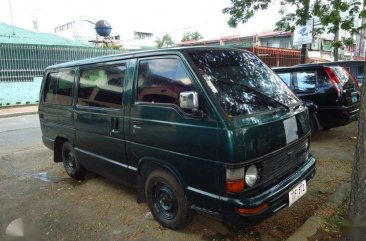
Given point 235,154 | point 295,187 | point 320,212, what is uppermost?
point 235,154

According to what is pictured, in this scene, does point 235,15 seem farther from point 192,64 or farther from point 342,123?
point 192,64

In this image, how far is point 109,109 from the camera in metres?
3.83

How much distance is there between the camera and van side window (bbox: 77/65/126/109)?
3.73 m

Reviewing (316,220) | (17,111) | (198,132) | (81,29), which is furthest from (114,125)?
(81,29)

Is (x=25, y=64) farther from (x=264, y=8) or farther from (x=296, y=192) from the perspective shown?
(x=296, y=192)

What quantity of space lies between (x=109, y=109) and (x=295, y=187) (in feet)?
7.30

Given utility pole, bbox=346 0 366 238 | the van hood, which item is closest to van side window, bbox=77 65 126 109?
the van hood

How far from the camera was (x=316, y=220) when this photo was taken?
3.25 meters

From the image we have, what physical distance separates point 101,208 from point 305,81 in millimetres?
4725

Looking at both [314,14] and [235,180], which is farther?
[314,14]

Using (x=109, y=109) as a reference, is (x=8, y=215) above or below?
below

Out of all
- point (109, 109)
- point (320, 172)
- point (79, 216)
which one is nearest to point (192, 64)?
point (109, 109)

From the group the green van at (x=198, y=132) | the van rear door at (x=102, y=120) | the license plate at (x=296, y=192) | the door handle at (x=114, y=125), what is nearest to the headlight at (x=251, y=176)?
the green van at (x=198, y=132)

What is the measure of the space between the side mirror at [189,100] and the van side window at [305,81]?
4.43 meters
